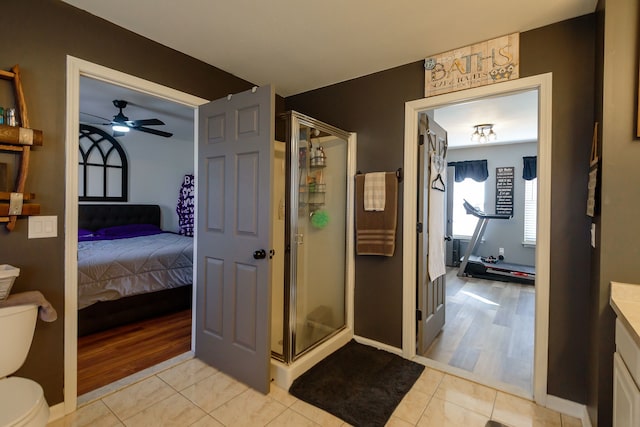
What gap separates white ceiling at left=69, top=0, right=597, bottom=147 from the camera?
1.74 m

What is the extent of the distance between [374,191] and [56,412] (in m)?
2.53

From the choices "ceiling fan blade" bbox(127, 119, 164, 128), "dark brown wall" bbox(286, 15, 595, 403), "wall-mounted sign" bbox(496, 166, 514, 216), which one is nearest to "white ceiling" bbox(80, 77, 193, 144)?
"ceiling fan blade" bbox(127, 119, 164, 128)

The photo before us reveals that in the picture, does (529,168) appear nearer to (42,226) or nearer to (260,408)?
(260,408)

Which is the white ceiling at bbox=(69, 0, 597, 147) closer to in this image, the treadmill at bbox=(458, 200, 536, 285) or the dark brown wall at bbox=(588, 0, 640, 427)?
the dark brown wall at bbox=(588, 0, 640, 427)

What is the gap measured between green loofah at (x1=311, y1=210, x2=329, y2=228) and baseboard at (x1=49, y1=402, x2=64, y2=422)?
1966 millimetres

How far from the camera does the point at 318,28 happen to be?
6.44 feet

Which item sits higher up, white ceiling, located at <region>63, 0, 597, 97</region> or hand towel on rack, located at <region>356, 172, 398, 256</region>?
white ceiling, located at <region>63, 0, 597, 97</region>

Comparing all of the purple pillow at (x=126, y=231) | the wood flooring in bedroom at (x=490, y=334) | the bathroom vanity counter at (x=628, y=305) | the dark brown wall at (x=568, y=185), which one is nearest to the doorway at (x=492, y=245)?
the wood flooring in bedroom at (x=490, y=334)

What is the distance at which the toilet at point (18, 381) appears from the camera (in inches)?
44.1

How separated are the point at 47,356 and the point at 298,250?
1617 millimetres

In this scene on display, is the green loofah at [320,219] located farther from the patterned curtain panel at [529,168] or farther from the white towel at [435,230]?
the patterned curtain panel at [529,168]

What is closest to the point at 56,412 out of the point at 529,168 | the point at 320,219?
the point at 320,219

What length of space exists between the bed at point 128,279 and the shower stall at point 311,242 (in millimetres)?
1534

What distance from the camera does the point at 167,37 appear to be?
6.82 ft
